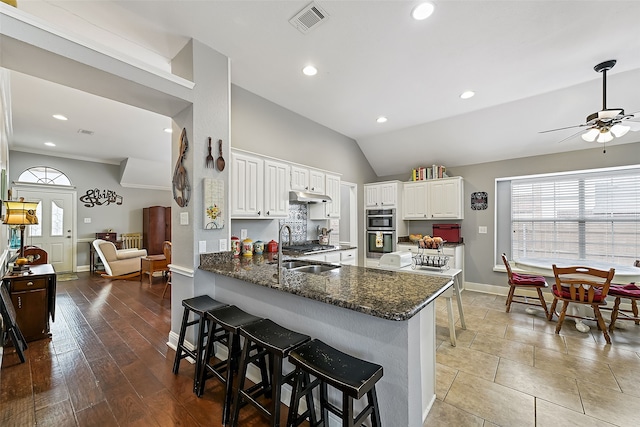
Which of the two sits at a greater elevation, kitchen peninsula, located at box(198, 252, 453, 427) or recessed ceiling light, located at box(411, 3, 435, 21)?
recessed ceiling light, located at box(411, 3, 435, 21)

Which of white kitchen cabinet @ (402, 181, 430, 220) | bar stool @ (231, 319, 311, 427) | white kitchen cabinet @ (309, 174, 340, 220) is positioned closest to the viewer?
bar stool @ (231, 319, 311, 427)

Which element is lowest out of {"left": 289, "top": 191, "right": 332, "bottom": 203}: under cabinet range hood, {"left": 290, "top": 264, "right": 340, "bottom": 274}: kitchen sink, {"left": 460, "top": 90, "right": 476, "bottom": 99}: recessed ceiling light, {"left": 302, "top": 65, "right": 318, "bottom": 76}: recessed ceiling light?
{"left": 290, "top": 264, "right": 340, "bottom": 274}: kitchen sink

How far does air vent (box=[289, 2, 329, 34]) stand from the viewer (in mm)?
2010

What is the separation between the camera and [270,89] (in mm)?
3340

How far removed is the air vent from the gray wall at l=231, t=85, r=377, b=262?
1363mm

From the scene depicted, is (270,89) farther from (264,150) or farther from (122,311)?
(122,311)

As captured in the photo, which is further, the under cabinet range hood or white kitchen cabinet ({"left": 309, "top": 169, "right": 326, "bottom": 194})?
white kitchen cabinet ({"left": 309, "top": 169, "right": 326, "bottom": 194})

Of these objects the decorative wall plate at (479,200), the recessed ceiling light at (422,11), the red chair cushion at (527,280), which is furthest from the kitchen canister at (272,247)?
the decorative wall plate at (479,200)

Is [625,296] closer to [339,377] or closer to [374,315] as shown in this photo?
[374,315]

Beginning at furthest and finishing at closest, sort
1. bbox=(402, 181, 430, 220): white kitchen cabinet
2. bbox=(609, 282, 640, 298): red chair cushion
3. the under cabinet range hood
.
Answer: bbox=(402, 181, 430, 220): white kitchen cabinet < the under cabinet range hood < bbox=(609, 282, 640, 298): red chair cushion

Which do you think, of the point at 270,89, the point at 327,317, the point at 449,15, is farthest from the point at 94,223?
the point at 449,15

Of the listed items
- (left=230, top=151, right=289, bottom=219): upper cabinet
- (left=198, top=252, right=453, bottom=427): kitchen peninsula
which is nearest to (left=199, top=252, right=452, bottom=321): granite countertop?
(left=198, top=252, right=453, bottom=427): kitchen peninsula

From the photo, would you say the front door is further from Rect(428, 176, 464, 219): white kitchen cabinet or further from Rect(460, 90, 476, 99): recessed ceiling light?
Rect(460, 90, 476, 99): recessed ceiling light

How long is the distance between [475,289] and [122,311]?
233 inches
